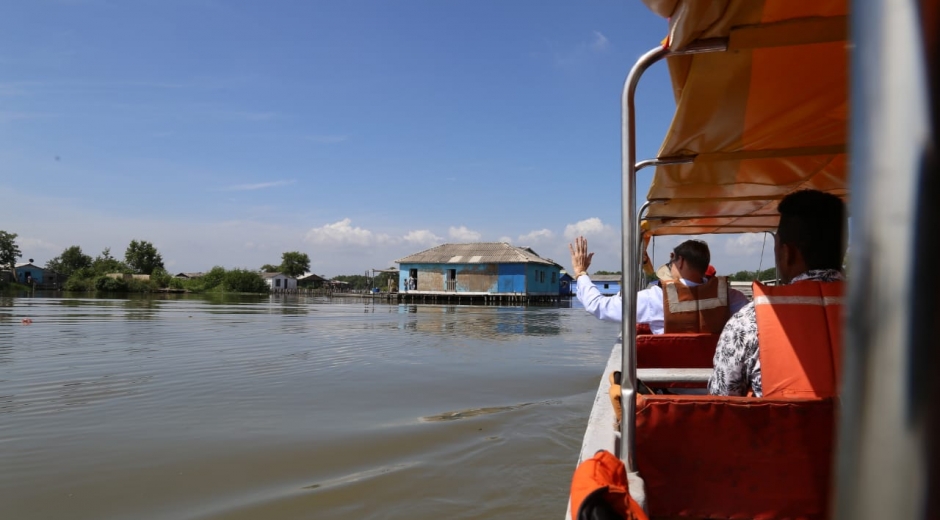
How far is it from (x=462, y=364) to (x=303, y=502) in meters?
7.12

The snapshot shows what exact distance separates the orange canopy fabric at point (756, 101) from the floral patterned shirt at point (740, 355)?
71 centimetres

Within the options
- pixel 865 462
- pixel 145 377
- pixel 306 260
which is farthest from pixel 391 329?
pixel 306 260

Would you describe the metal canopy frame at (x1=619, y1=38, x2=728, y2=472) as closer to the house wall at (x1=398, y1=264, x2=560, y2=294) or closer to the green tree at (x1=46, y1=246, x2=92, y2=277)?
the house wall at (x1=398, y1=264, x2=560, y2=294)

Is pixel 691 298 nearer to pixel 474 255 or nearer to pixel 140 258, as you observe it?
pixel 474 255

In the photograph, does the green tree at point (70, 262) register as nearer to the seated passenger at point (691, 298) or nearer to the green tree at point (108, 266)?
the green tree at point (108, 266)

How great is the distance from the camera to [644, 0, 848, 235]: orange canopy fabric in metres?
1.68

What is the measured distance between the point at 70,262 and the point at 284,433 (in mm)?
94492

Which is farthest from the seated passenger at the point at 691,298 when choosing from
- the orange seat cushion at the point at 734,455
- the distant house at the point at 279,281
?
the distant house at the point at 279,281

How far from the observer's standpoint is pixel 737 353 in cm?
236

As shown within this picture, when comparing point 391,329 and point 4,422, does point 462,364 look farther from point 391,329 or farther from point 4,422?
point 391,329

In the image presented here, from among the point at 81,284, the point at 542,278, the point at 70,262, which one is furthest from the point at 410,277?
the point at 70,262

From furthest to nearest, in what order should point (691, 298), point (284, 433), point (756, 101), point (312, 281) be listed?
1. point (312, 281)
2. point (284, 433)
3. point (691, 298)
4. point (756, 101)

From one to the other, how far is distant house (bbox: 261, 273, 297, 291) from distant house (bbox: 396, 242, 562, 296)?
123ft

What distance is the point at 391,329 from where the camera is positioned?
19750 millimetres
